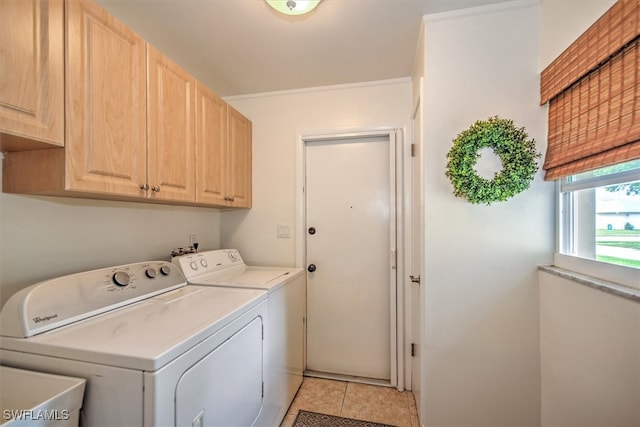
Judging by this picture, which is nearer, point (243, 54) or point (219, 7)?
point (219, 7)

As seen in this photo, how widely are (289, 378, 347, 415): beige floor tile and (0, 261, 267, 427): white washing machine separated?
2.00 feet

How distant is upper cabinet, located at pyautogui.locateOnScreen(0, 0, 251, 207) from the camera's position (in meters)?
1.01

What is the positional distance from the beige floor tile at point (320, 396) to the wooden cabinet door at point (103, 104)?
1.75 metres

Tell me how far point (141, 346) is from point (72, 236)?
0.88m

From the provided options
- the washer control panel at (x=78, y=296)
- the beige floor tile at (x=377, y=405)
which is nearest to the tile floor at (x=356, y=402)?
the beige floor tile at (x=377, y=405)

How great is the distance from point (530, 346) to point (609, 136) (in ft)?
3.47

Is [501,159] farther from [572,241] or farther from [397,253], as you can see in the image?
[397,253]

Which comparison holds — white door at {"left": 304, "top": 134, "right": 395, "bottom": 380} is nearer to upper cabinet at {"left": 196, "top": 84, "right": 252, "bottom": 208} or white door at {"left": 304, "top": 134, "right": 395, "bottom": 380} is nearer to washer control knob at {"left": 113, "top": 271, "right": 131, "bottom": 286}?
upper cabinet at {"left": 196, "top": 84, "right": 252, "bottom": 208}

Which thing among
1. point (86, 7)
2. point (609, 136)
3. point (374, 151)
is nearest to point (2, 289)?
point (86, 7)

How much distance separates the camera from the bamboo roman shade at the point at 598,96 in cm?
90

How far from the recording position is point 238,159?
2.16 m

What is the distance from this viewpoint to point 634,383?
861mm

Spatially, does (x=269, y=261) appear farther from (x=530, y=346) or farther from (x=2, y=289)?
(x=530, y=346)

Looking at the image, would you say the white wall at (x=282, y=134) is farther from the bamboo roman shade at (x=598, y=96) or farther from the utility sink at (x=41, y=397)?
the utility sink at (x=41, y=397)
